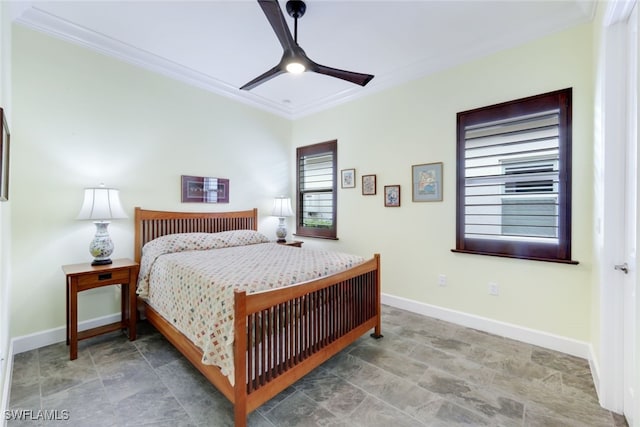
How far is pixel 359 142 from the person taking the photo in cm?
393

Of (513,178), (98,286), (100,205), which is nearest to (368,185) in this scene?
(513,178)

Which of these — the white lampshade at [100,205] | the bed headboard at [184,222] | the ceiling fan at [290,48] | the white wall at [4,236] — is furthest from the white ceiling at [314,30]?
the bed headboard at [184,222]

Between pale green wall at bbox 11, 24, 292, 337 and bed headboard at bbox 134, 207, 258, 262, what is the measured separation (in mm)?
100

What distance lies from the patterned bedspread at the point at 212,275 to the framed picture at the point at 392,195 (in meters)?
1.19

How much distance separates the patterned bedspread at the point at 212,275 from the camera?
1.67m

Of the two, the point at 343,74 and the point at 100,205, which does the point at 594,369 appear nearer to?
the point at 343,74

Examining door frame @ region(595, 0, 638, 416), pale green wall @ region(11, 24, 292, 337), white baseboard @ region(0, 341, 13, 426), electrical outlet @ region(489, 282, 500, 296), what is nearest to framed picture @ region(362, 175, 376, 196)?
electrical outlet @ region(489, 282, 500, 296)

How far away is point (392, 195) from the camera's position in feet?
11.7

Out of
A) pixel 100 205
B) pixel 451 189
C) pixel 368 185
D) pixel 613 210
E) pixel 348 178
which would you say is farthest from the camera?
pixel 348 178

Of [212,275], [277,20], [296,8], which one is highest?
[296,8]

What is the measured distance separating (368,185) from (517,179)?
1688mm

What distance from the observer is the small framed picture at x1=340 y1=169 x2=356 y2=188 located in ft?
13.1

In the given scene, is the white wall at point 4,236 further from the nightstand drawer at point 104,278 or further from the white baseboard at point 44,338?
the nightstand drawer at point 104,278

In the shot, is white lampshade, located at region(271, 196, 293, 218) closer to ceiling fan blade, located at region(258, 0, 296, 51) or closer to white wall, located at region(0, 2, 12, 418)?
ceiling fan blade, located at region(258, 0, 296, 51)
